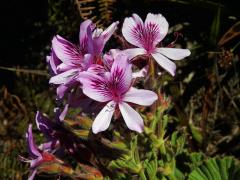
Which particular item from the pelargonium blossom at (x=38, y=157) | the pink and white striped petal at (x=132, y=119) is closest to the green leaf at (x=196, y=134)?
the pelargonium blossom at (x=38, y=157)

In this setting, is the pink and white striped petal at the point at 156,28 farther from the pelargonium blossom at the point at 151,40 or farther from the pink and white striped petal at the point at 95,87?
the pink and white striped petal at the point at 95,87

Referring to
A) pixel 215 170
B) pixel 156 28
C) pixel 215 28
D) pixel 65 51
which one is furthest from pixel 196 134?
pixel 65 51

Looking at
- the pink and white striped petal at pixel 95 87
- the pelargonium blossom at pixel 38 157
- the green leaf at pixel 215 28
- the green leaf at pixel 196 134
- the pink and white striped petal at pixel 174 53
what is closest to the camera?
the pink and white striped petal at pixel 95 87

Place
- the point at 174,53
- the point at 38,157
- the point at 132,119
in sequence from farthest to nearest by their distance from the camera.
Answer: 1. the point at 38,157
2. the point at 174,53
3. the point at 132,119

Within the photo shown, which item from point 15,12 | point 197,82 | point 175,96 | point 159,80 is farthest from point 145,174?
point 15,12

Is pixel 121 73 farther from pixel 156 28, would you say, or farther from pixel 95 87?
pixel 156 28

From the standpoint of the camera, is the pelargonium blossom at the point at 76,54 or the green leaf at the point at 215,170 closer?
the pelargonium blossom at the point at 76,54

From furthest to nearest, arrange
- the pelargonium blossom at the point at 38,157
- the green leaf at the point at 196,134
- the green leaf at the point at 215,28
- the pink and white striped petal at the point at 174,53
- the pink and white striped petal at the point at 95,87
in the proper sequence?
the green leaf at the point at 196,134, the green leaf at the point at 215,28, the pelargonium blossom at the point at 38,157, the pink and white striped petal at the point at 174,53, the pink and white striped petal at the point at 95,87
